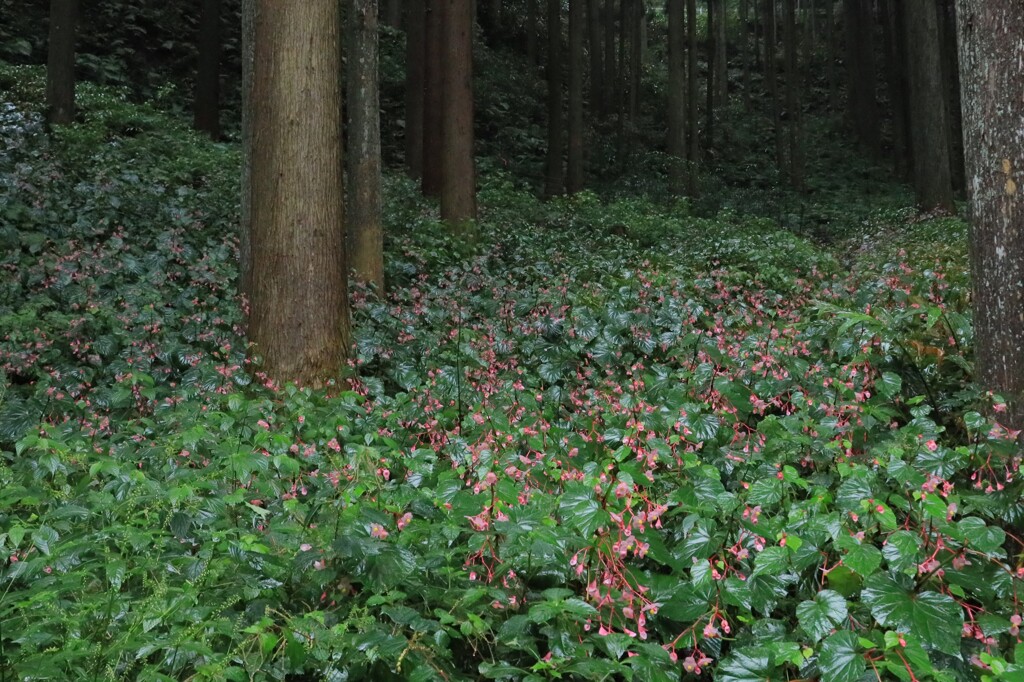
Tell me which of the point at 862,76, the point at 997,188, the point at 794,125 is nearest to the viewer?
the point at 997,188

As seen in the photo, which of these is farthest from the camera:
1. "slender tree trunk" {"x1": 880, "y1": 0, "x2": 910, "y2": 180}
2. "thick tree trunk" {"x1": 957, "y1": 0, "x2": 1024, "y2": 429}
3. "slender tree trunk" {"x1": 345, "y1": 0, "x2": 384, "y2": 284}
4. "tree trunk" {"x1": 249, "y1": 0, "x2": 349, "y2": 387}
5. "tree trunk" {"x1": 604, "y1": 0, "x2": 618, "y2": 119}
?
"tree trunk" {"x1": 604, "y1": 0, "x2": 618, "y2": 119}

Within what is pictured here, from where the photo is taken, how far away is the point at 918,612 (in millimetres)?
2211

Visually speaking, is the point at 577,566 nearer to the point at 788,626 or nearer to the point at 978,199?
the point at 788,626

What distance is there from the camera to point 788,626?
2.63 metres

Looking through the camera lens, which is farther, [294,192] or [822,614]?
[294,192]

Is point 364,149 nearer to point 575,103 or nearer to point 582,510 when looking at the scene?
point 582,510

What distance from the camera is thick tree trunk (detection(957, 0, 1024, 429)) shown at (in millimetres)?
3436

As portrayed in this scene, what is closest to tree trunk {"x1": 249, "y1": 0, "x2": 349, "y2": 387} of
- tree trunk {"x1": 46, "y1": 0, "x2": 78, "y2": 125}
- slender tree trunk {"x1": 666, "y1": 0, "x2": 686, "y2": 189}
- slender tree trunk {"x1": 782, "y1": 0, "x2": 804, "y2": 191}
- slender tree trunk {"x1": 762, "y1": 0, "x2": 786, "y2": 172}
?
tree trunk {"x1": 46, "y1": 0, "x2": 78, "y2": 125}

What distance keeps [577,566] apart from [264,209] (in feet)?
13.1

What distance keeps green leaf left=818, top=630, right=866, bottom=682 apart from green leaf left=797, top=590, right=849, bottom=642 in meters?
0.04

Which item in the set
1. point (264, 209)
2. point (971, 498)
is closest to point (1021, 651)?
point (971, 498)

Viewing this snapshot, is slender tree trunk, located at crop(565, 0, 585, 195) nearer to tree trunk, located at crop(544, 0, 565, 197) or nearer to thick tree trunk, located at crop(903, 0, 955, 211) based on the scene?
tree trunk, located at crop(544, 0, 565, 197)

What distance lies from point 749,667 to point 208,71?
16143 mm

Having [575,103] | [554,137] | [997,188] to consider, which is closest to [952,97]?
[575,103]
